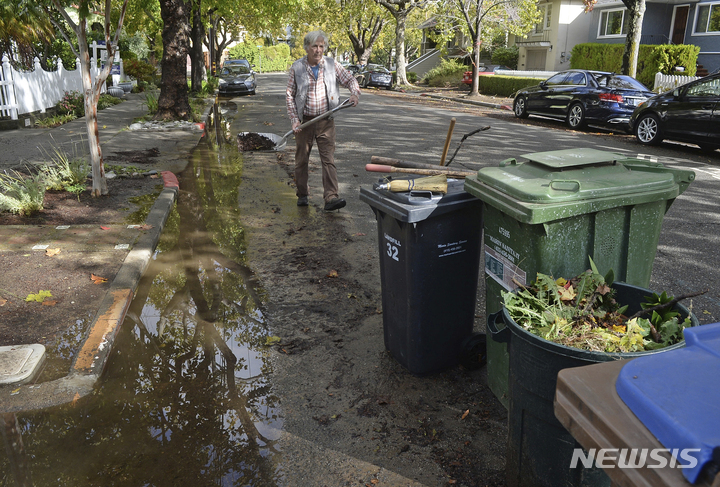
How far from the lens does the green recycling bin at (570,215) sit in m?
2.69

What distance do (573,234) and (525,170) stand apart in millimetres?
482

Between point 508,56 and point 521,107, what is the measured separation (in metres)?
29.5

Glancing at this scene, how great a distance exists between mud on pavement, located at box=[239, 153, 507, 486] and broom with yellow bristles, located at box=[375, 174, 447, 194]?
1.21 m

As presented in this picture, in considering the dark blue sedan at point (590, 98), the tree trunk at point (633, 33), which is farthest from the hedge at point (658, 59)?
the dark blue sedan at point (590, 98)

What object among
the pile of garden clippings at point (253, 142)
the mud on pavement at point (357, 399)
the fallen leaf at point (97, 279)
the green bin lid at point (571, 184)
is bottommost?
the mud on pavement at point (357, 399)

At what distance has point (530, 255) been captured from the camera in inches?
108

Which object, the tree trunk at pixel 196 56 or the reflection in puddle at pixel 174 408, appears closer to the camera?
the reflection in puddle at pixel 174 408

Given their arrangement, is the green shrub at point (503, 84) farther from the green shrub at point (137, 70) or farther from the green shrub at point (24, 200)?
the green shrub at point (24, 200)

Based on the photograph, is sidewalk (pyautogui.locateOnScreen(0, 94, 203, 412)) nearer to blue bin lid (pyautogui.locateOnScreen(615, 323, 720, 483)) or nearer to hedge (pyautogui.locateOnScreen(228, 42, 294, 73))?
blue bin lid (pyautogui.locateOnScreen(615, 323, 720, 483))

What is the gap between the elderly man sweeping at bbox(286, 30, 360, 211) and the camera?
22.1ft

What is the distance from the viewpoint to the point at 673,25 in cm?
3269

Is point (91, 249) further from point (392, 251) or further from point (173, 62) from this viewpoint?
point (173, 62)

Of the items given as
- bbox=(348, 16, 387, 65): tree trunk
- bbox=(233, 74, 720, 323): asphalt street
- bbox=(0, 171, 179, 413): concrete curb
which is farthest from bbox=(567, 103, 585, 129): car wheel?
bbox=(348, 16, 387, 65): tree trunk

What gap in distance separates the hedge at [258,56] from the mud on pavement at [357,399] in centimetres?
7722
